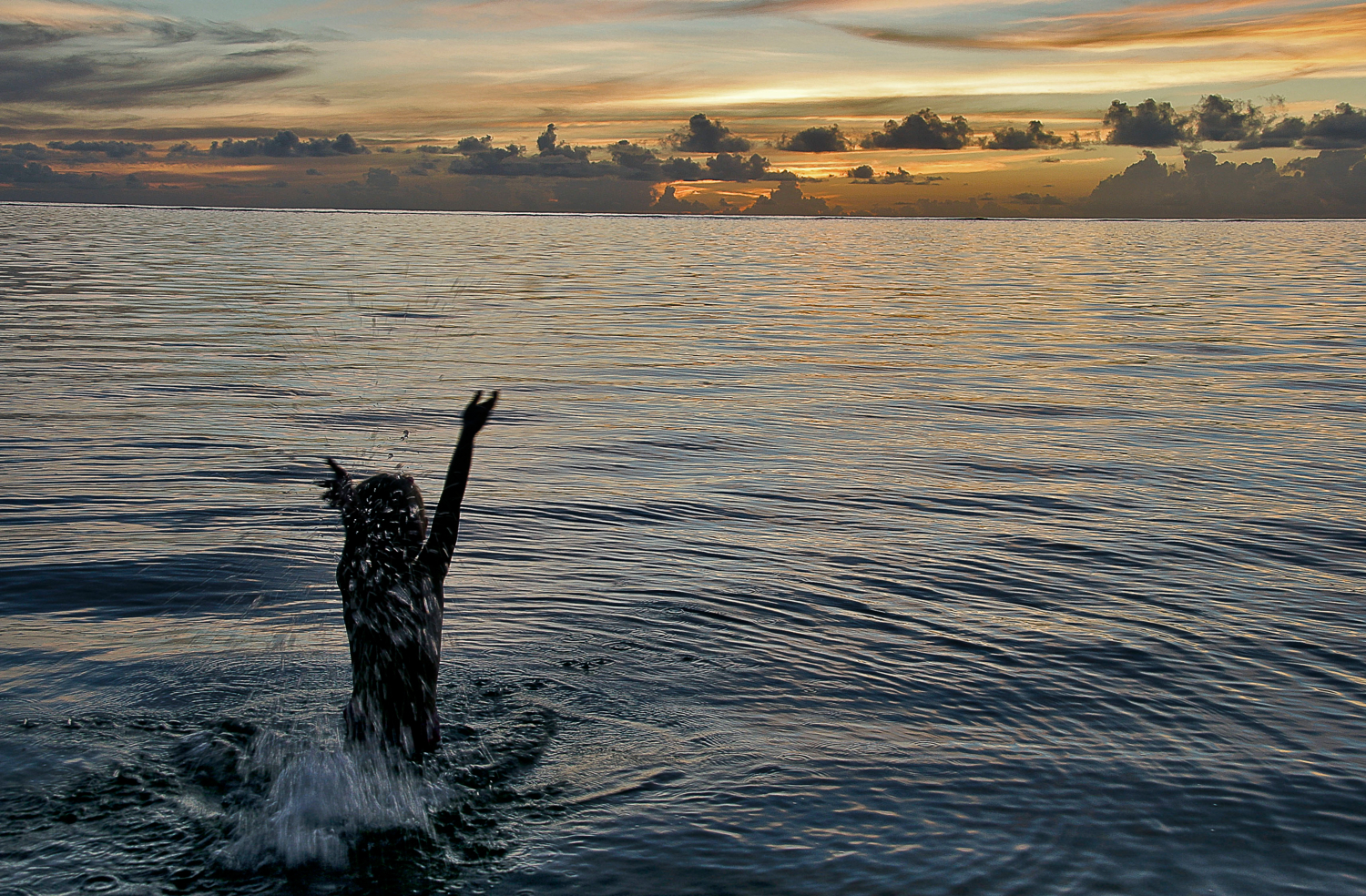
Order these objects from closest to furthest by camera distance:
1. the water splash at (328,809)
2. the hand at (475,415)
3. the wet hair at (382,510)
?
the hand at (475,415) < the water splash at (328,809) < the wet hair at (382,510)

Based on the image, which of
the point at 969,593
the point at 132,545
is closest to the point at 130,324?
the point at 132,545

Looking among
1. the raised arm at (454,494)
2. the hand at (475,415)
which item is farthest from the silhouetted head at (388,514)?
the hand at (475,415)

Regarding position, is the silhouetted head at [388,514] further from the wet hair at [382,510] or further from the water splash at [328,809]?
the water splash at [328,809]

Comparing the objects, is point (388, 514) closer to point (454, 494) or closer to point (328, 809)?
point (454, 494)

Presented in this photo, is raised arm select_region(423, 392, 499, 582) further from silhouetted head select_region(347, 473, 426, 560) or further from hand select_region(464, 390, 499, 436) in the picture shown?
silhouetted head select_region(347, 473, 426, 560)

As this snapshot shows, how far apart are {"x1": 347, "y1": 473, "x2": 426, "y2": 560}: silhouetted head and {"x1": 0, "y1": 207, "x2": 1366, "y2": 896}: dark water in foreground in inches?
55.3

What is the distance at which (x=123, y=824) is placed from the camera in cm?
619

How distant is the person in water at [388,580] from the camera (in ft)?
A: 20.1

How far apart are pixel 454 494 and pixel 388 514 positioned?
1.59ft

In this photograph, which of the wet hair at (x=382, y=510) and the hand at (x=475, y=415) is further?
the wet hair at (x=382, y=510)

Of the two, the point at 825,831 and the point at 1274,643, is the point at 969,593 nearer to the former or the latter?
the point at 1274,643

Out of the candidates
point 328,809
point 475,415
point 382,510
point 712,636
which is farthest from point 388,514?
point 712,636

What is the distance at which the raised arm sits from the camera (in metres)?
5.80

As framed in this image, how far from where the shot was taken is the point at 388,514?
6133 millimetres
